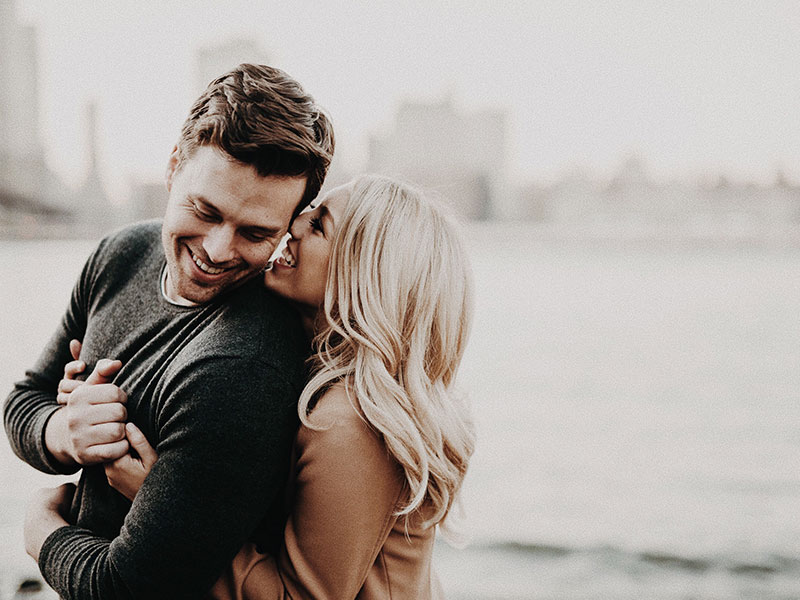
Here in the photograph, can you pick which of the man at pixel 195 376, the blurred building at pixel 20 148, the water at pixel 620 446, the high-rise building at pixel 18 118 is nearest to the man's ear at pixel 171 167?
the man at pixel 195 376

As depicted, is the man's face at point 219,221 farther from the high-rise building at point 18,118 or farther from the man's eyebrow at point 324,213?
the high-rise building at point 18,118

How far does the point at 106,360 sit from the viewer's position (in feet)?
5.01

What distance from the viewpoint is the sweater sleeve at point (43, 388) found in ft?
5.41

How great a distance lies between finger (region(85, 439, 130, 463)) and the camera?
137cm

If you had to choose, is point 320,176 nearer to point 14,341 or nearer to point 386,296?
point 386,296

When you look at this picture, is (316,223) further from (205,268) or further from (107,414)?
(107,414)

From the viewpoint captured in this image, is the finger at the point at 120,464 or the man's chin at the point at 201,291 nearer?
the finger at the point at 120,464

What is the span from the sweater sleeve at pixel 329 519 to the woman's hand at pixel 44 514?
1.28 feet

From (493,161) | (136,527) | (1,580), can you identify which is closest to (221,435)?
(136,527)

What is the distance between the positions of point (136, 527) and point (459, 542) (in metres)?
0.92

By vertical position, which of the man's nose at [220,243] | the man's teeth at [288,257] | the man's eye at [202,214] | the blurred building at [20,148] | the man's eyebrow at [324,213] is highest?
the man's eye at [202,214]

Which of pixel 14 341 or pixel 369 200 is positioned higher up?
pixel 369 200

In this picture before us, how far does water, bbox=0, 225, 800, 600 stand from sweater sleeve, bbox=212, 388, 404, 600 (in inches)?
34.4

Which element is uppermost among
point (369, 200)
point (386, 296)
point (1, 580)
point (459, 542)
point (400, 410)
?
point (369, 200)
